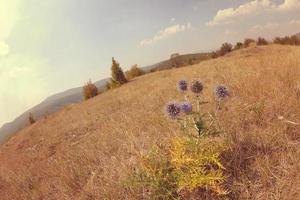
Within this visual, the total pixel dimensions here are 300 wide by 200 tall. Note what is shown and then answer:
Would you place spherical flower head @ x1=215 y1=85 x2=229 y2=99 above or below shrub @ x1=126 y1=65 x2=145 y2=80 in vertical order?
above

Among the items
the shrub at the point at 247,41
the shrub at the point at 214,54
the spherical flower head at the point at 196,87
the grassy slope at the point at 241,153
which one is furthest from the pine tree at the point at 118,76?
the spherical flower head at the point at 196,87

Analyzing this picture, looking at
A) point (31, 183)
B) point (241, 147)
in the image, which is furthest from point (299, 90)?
point (31, 183)

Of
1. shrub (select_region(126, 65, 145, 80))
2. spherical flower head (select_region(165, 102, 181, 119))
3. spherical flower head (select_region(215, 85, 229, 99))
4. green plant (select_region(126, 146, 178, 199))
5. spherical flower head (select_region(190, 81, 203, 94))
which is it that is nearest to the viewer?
green plant (select_region(126, 146, 178, 199))

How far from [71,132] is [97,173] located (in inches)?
348

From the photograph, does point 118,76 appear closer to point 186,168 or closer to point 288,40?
point 288,40

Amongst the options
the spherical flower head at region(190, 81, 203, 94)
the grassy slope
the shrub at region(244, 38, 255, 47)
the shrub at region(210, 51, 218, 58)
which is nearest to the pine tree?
the shrub at region(210, 51, 218, 58)

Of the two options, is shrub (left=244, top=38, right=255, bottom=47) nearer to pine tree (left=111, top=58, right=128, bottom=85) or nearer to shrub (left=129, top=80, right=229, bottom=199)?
pine tree (left=111, top=58, right=128, bottom=85)

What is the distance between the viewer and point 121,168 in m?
3.96

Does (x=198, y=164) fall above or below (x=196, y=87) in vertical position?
below

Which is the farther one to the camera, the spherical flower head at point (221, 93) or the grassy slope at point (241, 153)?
the spherical flower head at point (221, 93)

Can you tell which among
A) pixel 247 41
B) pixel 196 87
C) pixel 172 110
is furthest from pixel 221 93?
pixel 247 41

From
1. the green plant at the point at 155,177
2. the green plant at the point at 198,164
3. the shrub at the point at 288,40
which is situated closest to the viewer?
the green plant at the point at 198,164

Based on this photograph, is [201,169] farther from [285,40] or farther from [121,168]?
[285,40]

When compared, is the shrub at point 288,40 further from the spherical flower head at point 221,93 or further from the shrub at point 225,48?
the spherical flower head at point 221,93
